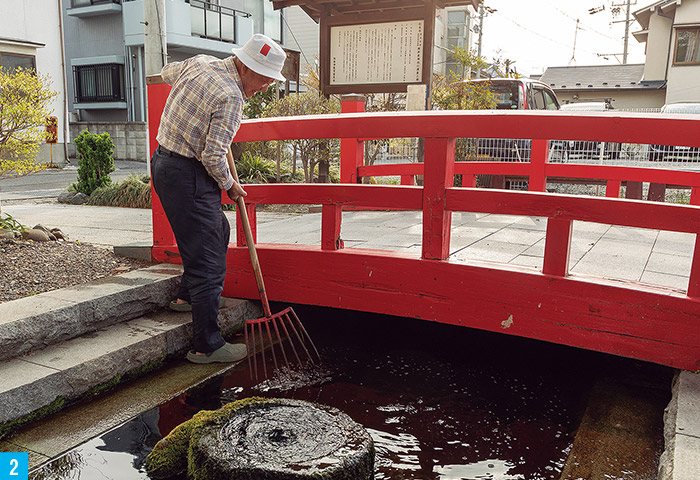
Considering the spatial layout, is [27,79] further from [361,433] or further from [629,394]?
[629,394]

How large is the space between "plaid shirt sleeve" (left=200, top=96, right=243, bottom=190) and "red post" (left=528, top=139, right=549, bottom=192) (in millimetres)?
3864

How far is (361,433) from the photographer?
2.21 metres

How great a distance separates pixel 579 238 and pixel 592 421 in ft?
8.99

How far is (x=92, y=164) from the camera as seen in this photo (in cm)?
919

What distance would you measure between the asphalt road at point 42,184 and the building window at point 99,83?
4.22 metres

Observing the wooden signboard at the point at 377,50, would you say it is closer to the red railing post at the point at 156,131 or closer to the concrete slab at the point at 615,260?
the concrete slab at the point at 615,260

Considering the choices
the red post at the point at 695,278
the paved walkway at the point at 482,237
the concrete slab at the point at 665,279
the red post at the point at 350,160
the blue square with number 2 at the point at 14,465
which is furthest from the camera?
the red post at the point at 350,160

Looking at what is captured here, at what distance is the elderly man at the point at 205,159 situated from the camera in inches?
116

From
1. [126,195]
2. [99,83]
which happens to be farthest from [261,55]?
[99,83]

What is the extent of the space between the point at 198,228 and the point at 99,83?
67.7 ft

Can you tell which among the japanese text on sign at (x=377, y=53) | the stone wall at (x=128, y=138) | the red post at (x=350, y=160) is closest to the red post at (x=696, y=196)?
the red post at (x=350, y=160)

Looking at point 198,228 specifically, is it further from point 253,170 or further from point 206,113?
point 253,170

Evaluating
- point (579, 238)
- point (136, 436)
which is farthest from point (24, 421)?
point (579, 238)

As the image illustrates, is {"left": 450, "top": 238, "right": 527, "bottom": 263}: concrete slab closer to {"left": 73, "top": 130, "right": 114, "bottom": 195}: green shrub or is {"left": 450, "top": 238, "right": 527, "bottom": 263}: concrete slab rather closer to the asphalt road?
{"left": 73, "top": 130, "right": 114, "bottom": 195}: green shrub
